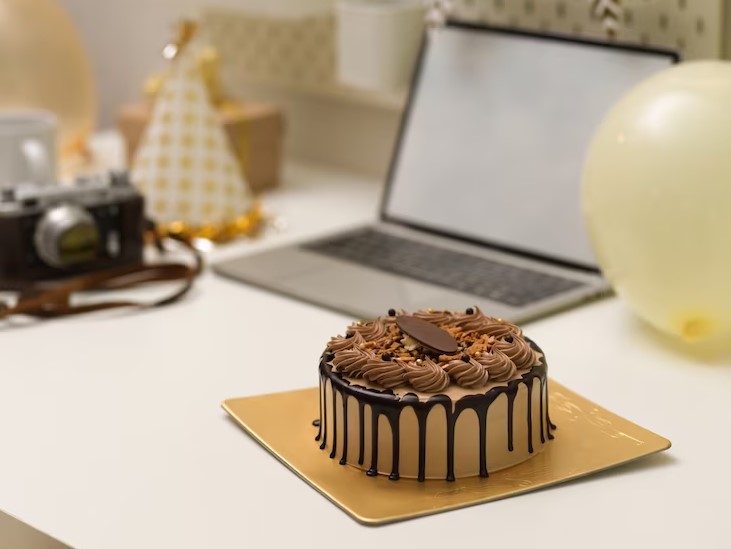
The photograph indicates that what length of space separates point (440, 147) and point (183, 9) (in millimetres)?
683

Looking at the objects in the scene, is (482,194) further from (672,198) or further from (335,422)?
(335,422)

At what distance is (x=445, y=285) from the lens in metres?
1.05

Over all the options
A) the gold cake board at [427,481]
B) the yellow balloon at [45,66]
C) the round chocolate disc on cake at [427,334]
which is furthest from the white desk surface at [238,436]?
the yellow balloon at [45,66]

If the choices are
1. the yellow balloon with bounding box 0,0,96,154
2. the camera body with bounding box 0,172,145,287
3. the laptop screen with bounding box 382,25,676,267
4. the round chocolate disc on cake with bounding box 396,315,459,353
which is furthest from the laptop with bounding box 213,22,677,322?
the yellow balloon with bounding box 0,0,96,154

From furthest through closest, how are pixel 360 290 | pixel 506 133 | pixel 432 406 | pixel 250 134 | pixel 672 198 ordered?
pixel 250 134
pixel 506 133
pixel 360 290
pixel 672 198
pixel 432 406

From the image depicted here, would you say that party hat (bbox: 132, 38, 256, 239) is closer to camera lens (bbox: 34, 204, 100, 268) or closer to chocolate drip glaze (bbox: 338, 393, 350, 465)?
camera lens (bbox: 34, 204, 100, 268)

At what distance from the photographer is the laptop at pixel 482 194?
3.41 ft

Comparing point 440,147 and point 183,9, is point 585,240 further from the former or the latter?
point 183,9

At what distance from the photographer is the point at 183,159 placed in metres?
1.22

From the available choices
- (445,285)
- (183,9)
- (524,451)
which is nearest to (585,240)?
(445,285)

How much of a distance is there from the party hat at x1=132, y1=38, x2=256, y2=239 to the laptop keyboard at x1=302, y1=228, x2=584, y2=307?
5.2 inches

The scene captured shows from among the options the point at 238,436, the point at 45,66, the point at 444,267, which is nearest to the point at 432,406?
the point at 238,436

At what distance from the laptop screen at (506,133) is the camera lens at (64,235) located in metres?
0.35

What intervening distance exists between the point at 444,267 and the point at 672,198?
314 millimetres
